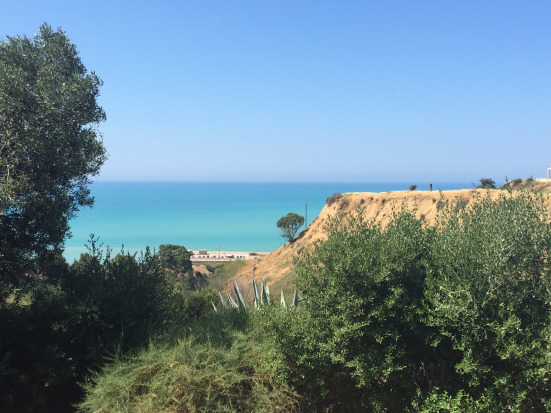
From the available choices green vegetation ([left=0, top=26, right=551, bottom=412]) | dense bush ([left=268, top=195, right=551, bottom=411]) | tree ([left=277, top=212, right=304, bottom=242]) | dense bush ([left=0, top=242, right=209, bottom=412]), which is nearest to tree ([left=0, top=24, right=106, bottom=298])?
green vegetation ([left=0, top=26, right=551, bottom=412])

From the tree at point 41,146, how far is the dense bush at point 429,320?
17.6 ft

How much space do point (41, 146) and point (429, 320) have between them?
8.25 m

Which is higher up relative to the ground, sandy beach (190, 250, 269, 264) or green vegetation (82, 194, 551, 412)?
green vegetation (82, 194, 551, 412)

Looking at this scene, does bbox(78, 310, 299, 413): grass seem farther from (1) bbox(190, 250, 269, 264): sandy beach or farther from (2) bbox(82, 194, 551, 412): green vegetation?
(1) bbox(190, 250, 269, 264): sandy beach

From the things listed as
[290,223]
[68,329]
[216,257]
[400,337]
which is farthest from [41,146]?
[216,257]

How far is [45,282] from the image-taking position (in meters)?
10.3

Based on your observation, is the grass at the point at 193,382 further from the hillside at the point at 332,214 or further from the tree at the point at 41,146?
the hillside at the point at 332,214

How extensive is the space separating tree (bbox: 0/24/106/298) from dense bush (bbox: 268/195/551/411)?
5.37 metres

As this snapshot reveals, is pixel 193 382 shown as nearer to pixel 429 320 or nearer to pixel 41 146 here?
pixel 429 320

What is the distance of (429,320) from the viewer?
301 inches

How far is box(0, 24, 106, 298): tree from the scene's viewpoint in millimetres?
8977

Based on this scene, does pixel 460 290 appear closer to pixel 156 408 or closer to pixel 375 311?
pixel 375 311

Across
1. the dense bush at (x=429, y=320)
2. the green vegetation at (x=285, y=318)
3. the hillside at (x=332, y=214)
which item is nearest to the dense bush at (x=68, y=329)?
the green vegetation at (x=285, y=318)

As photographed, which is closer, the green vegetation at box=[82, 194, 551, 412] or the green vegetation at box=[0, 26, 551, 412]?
the green vegetation at box=[82, 194, 551, 412]
